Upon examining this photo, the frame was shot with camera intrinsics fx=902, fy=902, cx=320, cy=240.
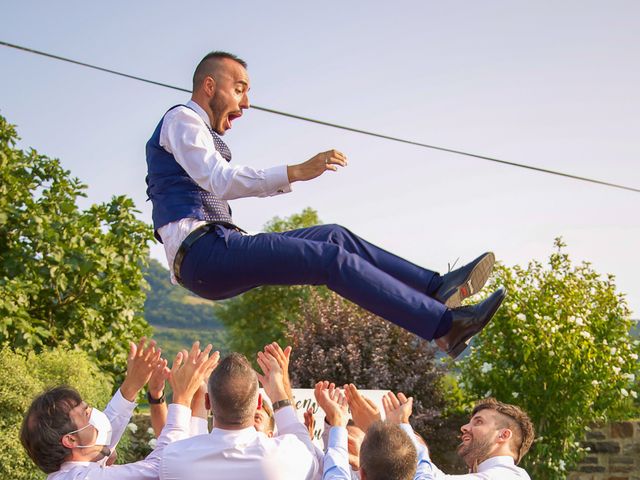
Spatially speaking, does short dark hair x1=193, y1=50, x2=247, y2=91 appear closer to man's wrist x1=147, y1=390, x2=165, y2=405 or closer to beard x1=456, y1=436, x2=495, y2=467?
man's wrist x1=147, y1=390, x2=165, y2=405

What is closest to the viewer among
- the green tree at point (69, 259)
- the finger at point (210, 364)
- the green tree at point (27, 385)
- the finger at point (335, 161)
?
the finger at point (210, 364)

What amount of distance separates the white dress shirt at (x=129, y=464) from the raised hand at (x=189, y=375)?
0.04m

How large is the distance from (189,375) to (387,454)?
79 centimetres

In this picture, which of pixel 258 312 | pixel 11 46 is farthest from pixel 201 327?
pixel 11 46

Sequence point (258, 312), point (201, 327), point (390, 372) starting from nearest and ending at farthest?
point (390, 372), point (258, 312), point (201, 327)

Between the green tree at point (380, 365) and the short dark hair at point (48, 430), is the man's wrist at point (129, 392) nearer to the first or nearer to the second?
the short dark hair at point (48, 430)

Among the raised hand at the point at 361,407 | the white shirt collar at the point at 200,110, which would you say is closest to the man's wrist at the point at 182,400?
the raised hand at the point at 361,407

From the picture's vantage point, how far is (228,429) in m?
3.06

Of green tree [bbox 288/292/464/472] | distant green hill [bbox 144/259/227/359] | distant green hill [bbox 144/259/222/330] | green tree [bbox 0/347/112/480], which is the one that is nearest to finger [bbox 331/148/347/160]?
green tree [bbox 0/347/112/480]

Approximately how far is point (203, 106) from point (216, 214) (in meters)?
0.51

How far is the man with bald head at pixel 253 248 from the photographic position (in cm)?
380

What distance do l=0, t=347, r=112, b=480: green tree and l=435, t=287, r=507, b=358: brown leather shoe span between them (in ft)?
14.4

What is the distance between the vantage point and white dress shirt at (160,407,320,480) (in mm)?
3025

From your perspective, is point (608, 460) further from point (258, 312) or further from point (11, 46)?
point (258, 312)
